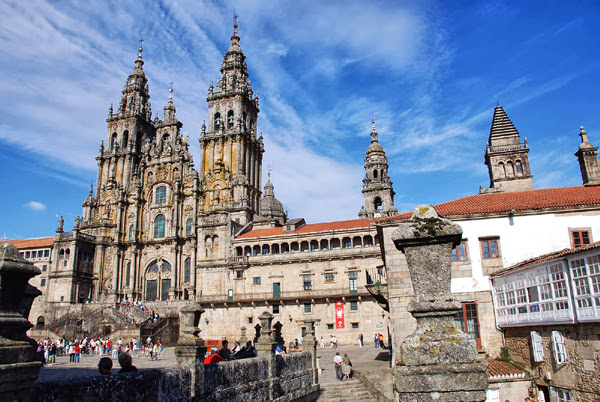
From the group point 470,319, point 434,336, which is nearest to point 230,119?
point 470,319

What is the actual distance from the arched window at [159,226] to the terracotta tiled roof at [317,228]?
562 inches

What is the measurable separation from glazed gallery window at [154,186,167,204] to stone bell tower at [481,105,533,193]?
39.0 metres

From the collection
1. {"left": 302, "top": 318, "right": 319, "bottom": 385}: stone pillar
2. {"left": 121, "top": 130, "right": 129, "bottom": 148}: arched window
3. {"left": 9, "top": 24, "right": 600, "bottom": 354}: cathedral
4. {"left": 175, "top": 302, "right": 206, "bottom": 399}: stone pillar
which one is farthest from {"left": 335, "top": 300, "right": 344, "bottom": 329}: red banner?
{"left": 121, "top": 130, "right": 129, "bottom": 148}: arched window

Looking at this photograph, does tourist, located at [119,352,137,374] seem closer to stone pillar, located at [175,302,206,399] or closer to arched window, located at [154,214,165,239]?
stone pillar, located at [175,302,206,399]

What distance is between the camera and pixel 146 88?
6894 centimetres

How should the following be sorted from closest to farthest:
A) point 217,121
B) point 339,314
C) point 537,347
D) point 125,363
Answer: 1. point 125,363
2. point 537,347
3. point 339,314
4. point 217,121

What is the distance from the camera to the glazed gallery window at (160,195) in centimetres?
5812

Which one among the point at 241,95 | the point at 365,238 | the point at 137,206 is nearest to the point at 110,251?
the point at 137,206

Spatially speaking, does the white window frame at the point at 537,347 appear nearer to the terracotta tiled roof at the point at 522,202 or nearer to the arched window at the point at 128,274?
the terracotta tiled roof at the point at 522,202

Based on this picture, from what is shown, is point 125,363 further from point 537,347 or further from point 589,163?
point 589,163

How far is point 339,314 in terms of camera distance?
40.6 metres

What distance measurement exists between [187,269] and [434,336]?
51.3 meters

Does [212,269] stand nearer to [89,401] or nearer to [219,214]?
[219,214]

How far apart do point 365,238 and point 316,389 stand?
25.4m
